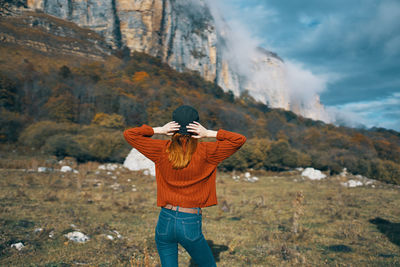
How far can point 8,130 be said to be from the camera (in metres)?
19.5

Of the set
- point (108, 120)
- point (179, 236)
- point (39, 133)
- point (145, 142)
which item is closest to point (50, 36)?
point (108, 120)

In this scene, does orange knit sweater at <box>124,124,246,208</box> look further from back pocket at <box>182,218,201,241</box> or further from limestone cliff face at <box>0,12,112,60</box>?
limestone cliff face at <box>0,12,112,60</box>

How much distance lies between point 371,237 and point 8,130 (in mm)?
23696

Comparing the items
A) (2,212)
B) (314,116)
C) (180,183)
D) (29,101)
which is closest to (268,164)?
(2,212)

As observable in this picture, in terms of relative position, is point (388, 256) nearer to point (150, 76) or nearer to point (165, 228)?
point (165, 228)

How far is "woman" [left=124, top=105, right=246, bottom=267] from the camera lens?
170cm

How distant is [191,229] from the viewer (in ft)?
5.61

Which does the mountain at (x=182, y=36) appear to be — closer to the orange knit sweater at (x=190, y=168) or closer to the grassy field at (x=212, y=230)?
the grassy field at (x=212, y=230)

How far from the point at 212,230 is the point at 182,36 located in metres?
63.0

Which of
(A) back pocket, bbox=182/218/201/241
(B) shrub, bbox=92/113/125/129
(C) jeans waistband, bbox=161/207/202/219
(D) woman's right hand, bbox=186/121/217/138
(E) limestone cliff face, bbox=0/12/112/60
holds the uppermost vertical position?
(E) limestone cliff face, bbox=0/12/112/60

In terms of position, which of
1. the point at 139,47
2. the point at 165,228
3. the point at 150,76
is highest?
the point at 139,47

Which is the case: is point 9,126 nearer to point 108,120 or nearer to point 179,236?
point 108,120

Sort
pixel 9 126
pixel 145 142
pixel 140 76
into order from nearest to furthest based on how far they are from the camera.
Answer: pixel 145 142, pixel 9 126, pixel 140 76

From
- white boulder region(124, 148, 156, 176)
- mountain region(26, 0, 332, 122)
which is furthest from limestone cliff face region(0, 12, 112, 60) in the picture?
white boulder region(124, 148, 156, 176)
